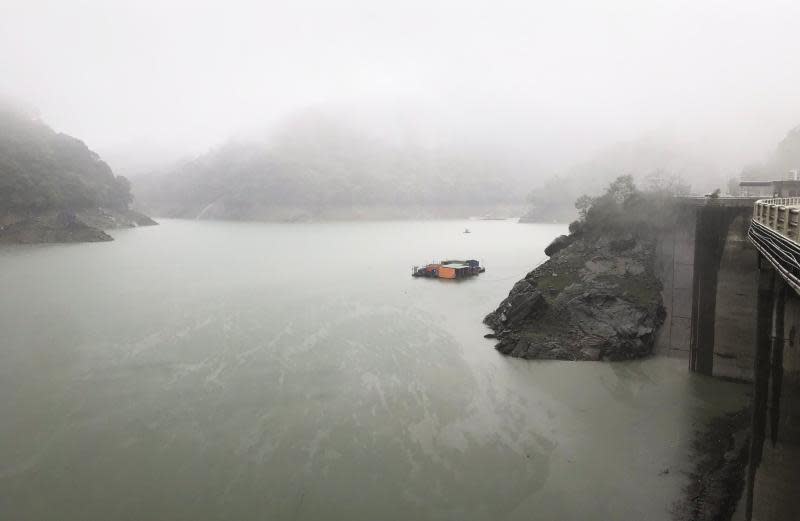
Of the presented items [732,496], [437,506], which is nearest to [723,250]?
[732,496]

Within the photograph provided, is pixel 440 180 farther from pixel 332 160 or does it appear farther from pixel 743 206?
pixel 743 206

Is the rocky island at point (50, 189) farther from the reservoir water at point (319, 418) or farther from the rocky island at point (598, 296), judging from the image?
the rocky island at point (598, 296)

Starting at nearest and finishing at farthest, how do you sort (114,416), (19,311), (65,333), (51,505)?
1. (51,505)
2. (114,416)
3. (65,333)
4. (19,311)

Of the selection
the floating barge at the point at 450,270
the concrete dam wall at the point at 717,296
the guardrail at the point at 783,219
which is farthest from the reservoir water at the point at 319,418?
the floating barge at the point at 450,270

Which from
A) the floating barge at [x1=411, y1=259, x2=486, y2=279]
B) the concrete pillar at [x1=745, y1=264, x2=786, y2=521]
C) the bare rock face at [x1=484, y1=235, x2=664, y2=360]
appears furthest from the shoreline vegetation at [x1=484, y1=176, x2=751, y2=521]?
the floating barge at [x1=411, y1=259, x2=486, y2=279]

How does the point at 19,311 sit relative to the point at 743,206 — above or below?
below

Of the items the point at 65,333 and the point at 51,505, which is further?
the point at 65,333

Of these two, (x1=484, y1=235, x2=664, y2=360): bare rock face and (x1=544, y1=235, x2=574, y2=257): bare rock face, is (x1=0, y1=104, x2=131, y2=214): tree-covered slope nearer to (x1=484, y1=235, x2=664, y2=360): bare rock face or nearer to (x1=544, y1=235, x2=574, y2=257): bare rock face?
Result: (x1=544, y1=235, x2=574, y2=257): bare rock face
